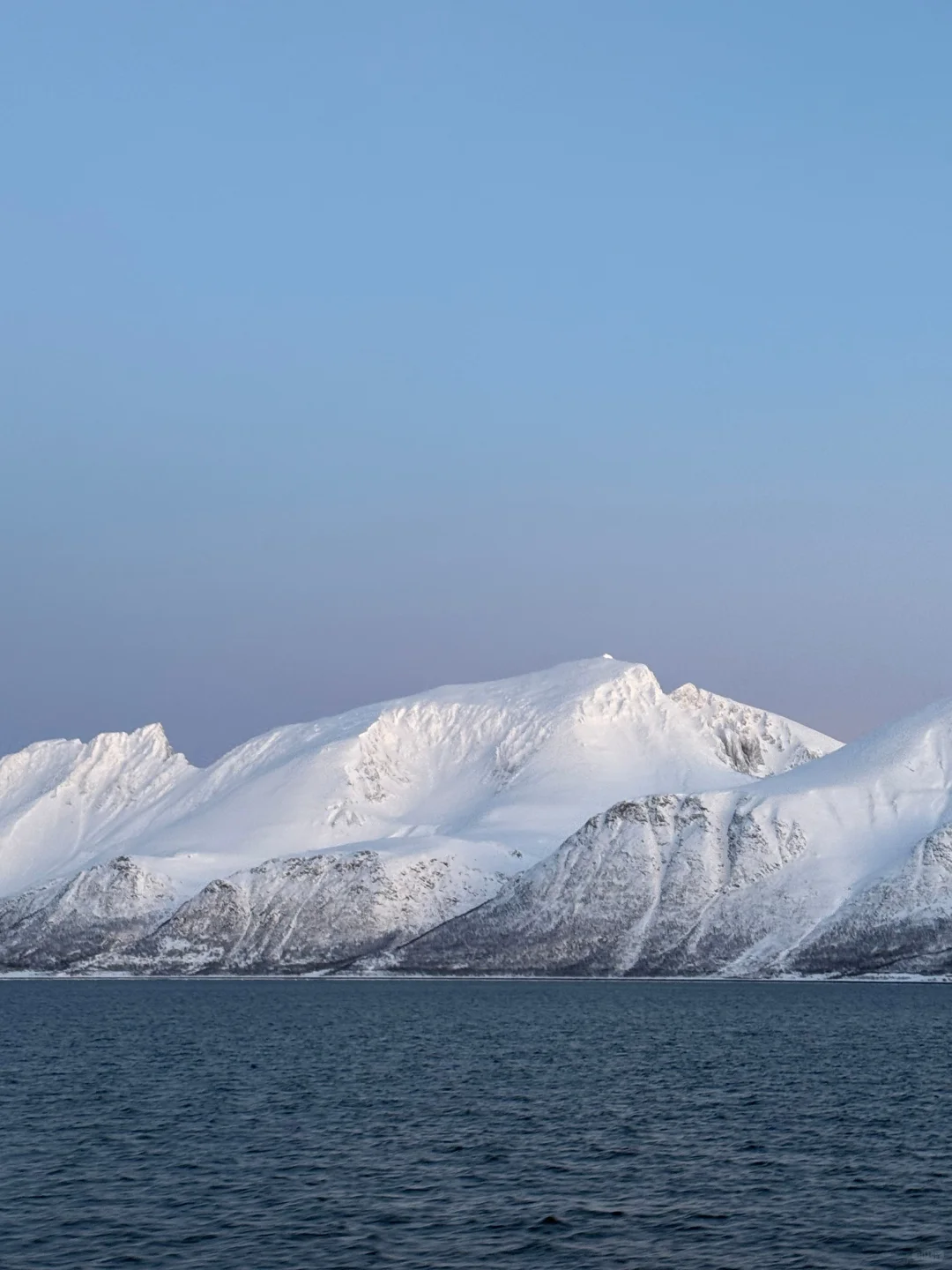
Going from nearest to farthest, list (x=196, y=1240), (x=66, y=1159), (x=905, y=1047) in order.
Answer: (x=196, y=1240)
(x=66, y=1159)
(x=905, y=1047)

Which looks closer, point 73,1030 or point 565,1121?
point 565,1121

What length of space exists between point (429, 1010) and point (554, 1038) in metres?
52.4

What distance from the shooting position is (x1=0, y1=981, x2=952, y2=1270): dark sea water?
53.4m

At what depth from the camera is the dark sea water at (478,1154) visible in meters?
53.4

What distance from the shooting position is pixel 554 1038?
140 meters

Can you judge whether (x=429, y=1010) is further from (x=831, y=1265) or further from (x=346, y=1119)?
(x=831, y=1265)

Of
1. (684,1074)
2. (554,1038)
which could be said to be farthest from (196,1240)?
(554,1038)

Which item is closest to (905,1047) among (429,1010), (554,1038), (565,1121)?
A: (554,1038)

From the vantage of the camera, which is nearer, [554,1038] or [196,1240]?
[196,1240]

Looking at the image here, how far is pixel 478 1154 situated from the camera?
71625mm

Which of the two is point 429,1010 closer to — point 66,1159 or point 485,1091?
point 485,1091

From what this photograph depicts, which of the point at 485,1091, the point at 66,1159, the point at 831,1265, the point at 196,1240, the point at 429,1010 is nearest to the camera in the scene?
the point at 831,1265

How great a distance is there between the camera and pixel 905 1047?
427 ft

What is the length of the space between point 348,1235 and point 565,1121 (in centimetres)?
2991
